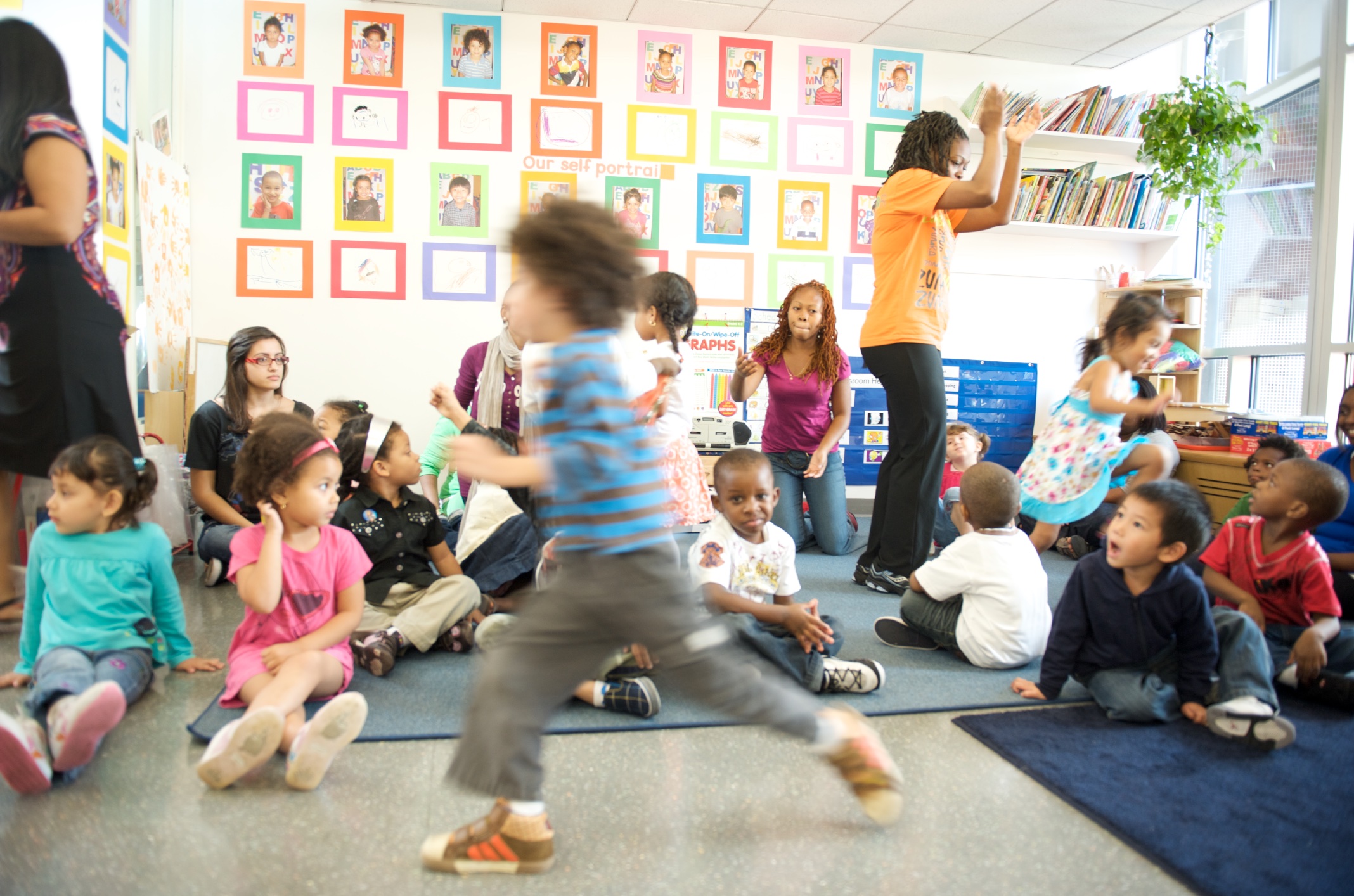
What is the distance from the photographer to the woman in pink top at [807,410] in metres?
3.33

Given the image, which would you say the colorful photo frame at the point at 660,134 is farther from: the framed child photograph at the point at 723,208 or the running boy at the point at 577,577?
the running boy at the point at 577,577

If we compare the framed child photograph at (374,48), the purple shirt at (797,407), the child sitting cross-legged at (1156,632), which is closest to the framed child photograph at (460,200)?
the framed child photograph at (374,48)

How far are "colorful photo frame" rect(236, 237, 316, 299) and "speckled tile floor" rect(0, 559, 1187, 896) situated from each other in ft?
9.39

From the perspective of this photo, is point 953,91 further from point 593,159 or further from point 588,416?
point 588,416

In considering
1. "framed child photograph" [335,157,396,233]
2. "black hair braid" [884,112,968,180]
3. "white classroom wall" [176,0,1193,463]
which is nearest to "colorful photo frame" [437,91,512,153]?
"white classroom wall" [176,0,1193,463]

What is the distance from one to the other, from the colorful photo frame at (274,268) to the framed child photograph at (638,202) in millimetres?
1464

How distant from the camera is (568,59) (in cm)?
416

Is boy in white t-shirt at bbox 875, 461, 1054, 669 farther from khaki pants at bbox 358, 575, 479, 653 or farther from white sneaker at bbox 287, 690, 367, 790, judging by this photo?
white sneaker at bbox 287, 690, 367, 790

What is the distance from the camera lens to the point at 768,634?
1854 millimetres

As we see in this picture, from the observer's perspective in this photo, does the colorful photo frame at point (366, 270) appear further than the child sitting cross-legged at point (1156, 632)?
Yes

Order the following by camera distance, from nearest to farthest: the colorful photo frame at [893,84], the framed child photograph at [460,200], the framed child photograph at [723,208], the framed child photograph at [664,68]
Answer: the framed child photograph at [460,200] < the framed child photograph at [664,68] < the framed child photograph at [723,208] < the colorful photo frame at [893,84]

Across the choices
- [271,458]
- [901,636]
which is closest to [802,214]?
[901,636]

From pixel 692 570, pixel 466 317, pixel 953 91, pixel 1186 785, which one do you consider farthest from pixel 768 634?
pixel 953 91

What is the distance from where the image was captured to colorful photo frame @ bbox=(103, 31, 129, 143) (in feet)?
9.44
